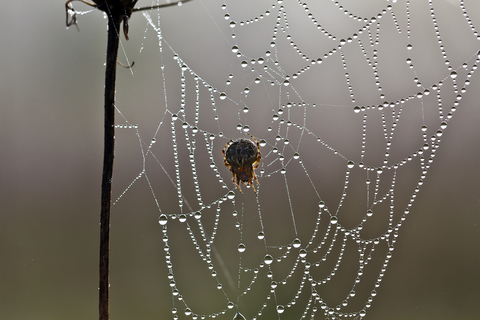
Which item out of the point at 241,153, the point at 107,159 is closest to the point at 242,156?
the point at 241,153

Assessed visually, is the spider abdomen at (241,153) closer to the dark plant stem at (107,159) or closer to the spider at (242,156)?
the spider at (242,156)

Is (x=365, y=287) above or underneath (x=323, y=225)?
underneath

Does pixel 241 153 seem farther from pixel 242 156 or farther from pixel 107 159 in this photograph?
pixel 107 159

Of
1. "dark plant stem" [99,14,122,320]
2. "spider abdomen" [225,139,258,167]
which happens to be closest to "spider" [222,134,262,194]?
"spider abdomen" [225,139,258,167]

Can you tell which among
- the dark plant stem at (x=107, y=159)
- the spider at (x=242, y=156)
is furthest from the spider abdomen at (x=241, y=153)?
the dark plant stem at (x=107, y=159)

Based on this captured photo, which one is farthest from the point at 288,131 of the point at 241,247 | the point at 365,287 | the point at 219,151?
the point at 365,287

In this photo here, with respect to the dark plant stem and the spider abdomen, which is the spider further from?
the dark plant stem

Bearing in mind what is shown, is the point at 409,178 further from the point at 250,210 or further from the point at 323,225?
the point at 250,210

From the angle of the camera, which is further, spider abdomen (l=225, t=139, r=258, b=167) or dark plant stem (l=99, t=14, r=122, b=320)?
spider abdomen (l=225, t=139, r=258, b=167)

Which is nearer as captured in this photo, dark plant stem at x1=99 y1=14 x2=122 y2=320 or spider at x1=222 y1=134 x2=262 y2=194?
dark plant stem at x1=99 y1=14 x2=122 y2=320

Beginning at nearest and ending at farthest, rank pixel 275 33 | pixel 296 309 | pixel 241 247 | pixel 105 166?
pixel 105 166 → pixel 241 247 → pixel 275 33 → pixel 296 309

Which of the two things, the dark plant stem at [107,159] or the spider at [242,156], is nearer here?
the dark plant stem at [107,159]
